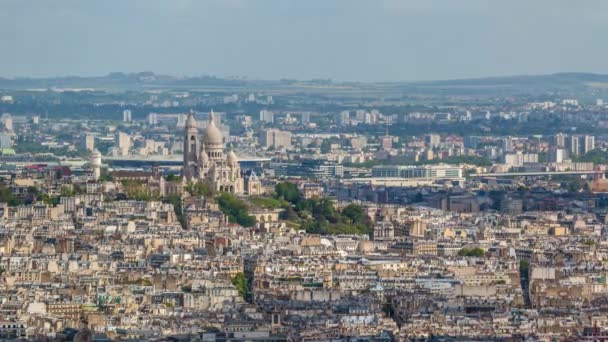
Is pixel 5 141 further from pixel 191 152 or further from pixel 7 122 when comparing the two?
pixel 191 152

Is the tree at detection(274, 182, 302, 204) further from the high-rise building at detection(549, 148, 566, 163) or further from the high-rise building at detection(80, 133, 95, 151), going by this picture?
the high-rise building at detection(80, 133, 95, 151)

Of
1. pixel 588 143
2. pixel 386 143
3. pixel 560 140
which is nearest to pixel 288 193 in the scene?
pixel 588 143

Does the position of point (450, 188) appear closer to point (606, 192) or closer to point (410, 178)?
point (606, 192)

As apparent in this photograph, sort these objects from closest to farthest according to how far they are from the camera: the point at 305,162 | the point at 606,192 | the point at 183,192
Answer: the point at 183,192 < the point at 606,192 < the point at 305,162

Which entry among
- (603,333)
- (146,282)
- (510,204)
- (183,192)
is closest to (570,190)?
(510,204)

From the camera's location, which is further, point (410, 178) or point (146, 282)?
point (410, 178)

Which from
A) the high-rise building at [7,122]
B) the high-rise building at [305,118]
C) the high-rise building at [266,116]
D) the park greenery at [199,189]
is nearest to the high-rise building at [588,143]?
the high-rise building at [7,122]
